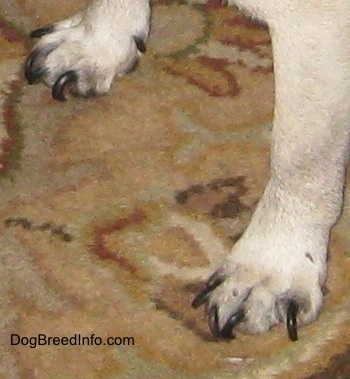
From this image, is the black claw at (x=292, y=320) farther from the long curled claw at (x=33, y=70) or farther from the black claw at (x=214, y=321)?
the long curled claw at (x=33, y=70)

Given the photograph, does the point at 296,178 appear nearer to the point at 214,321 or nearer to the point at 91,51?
the point at 214,321

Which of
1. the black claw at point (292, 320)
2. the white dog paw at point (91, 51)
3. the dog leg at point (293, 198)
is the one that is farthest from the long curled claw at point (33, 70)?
the black claw at point (292, 320)

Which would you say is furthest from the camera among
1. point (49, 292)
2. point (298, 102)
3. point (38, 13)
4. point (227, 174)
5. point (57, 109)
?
point (38, 13)

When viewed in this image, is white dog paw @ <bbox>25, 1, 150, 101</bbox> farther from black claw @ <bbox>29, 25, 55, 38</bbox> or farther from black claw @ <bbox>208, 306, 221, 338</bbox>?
black claw @ <bbox>208, 306, 221, 338</bbox>

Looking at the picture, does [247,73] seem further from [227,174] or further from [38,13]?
[38,13]

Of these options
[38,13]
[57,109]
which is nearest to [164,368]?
[57,109]

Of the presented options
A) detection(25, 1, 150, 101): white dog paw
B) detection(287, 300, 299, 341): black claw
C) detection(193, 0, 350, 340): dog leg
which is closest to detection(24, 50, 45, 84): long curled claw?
detection(25, 1, 150, 101): white dog paw

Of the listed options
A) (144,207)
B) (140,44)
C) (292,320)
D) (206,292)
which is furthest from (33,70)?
(292,320)
